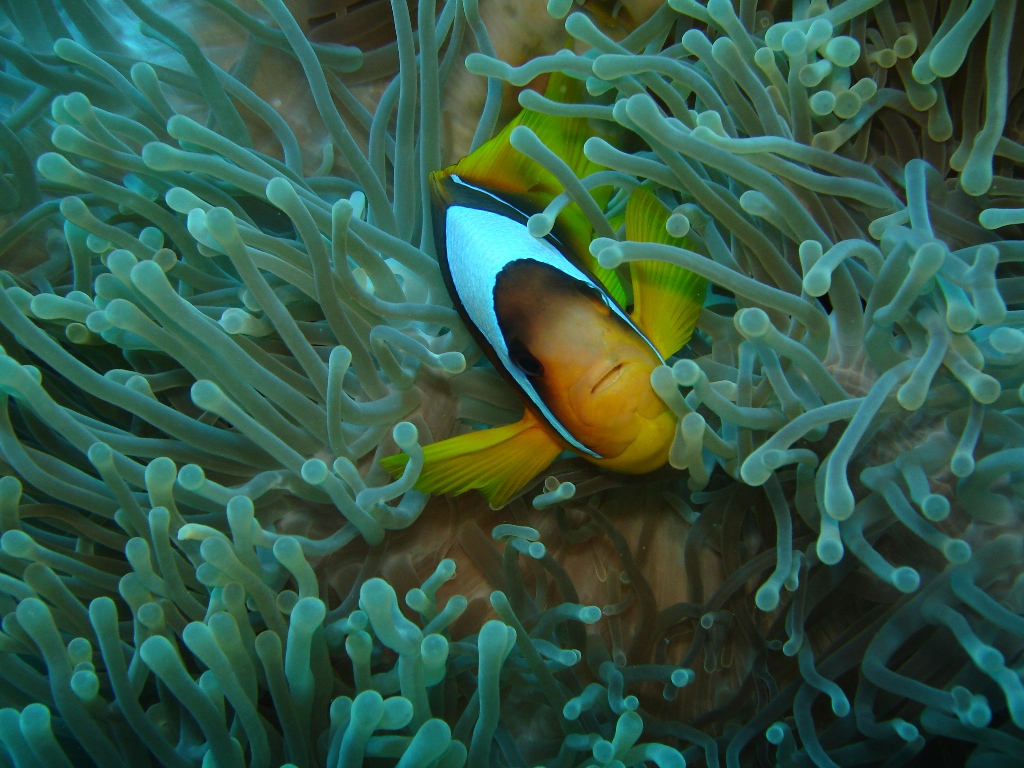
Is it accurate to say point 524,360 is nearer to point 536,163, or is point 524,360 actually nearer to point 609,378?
point 609,378

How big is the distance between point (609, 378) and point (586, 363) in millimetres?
32

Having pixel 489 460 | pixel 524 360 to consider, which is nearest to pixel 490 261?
pixel 524 360

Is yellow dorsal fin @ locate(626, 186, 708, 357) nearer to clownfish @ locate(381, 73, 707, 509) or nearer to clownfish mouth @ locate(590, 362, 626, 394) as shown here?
clownfish @ locate(381, 73, 707, 509)

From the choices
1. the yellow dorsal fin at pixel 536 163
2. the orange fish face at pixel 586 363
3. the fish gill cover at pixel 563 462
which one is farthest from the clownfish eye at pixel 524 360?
the yellow dorsal fin at pixel 536 163

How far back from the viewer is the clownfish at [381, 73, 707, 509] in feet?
2.64

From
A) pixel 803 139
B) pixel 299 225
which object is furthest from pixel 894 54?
pixel 299 225

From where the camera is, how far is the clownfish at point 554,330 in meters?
0.80

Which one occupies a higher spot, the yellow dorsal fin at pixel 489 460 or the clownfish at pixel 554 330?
the clownfish at pixel 554 330

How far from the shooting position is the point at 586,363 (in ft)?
2.64

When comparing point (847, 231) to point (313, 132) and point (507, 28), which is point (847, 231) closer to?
point (507, 28)

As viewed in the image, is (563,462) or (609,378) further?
(563,462)

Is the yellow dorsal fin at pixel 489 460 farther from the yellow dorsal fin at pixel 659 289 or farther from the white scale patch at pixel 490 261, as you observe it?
the yellow dorsal fin at pixel 659 289

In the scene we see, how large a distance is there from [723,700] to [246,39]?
1.34 m

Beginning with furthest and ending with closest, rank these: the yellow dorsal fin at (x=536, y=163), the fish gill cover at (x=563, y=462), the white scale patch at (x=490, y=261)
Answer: the yellow dorsal fin at (x=536, y=163) → the white scale patch at (x=490, y=261) → the fish gill cover at (x=563, y=462)
